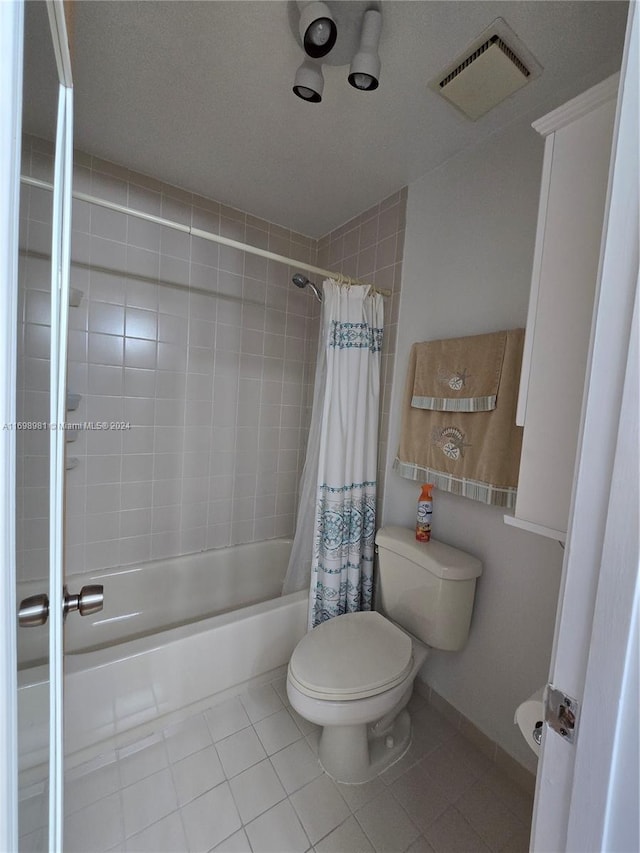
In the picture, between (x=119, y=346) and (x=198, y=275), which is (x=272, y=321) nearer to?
(x=198, y=275)

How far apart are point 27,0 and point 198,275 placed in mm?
1635

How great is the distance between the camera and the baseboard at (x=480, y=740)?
123 centimetres

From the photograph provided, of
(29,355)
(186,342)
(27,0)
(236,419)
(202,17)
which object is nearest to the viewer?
(27,0)

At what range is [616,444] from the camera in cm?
41

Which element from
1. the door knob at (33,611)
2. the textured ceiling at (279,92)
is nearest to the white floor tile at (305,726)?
the door knob at (33,611)

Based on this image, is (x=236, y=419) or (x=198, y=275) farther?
(x=236, y=419)

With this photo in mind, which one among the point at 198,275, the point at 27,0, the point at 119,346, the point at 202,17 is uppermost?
the point at 202,17

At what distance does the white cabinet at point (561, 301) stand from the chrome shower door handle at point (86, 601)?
967 millimetres

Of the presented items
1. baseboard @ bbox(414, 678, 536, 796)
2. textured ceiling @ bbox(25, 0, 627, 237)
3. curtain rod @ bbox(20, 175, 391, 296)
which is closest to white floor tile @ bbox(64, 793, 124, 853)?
baseboard @ bbox(414, 678, 536, 796)

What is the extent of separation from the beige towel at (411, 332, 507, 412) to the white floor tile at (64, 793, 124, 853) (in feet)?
5.70

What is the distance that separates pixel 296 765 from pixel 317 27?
2.34 m

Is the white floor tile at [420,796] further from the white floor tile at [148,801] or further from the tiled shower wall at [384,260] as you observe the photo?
the tiled shower wall at [384,260]

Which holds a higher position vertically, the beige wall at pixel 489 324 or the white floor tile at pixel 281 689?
the beige wall at pixel 489 324

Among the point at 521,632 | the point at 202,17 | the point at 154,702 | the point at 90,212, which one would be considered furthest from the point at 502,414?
the point at 90,212
